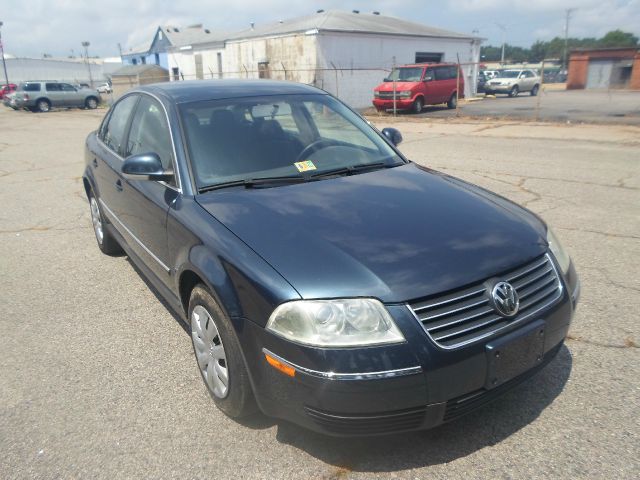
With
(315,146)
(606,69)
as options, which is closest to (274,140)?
(315,146)

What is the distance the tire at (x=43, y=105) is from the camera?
1248 inches

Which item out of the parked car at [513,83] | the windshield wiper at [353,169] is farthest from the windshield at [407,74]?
the windshield wiper at [353,169]

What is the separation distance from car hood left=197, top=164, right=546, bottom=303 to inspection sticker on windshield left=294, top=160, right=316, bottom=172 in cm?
20

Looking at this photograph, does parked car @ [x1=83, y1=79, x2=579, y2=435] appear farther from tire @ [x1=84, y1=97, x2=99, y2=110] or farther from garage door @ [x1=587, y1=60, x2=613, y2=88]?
garage door @ [x1=587, y1=60, x2=613, y2=88]

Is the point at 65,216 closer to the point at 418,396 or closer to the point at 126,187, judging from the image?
the point at 126,187

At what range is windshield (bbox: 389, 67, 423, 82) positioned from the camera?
22922mm

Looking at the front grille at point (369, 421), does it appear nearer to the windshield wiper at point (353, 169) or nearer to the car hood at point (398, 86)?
the windshield wiper at point (353, 169)

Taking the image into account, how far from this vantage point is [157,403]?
2.91m

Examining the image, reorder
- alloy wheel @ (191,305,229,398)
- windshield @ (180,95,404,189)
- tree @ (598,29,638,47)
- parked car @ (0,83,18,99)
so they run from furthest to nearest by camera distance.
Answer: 1. tree @ (598,29,638,47)
2. parked car @ (0,83,18,99)
3. windshield @ (180,95,404,189)
4. alloy wheel @ (191,305,229,398)

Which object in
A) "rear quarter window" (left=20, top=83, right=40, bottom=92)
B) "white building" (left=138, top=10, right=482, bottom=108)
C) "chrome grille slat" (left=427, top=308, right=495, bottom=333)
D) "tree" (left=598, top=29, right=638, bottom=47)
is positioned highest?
"tree" (left=598, top=29, right=638, bottom=47)

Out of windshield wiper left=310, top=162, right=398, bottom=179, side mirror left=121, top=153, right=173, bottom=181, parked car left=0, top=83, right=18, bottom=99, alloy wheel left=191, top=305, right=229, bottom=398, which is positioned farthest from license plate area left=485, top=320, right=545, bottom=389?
parked car left=0, top=83, right=18, bottom=99

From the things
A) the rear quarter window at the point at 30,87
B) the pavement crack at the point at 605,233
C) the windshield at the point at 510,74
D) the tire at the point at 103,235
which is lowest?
the pavement crack at the point at 605,233

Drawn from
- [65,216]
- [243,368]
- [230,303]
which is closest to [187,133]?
[230,303]

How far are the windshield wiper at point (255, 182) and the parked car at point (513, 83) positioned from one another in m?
33.8
